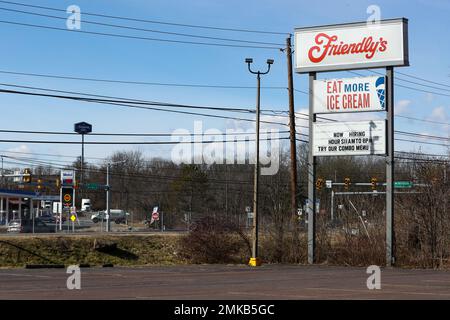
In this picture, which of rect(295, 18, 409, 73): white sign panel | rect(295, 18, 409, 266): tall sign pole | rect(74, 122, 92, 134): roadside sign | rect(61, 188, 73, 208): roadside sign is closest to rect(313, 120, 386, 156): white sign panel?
rect(295, 18, 409, 266): tall sign pole

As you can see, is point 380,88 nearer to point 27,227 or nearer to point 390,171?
point 390,171

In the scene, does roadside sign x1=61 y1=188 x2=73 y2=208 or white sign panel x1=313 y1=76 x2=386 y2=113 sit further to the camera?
roadside sign x1=61 y1=188 x2=73 y2=208

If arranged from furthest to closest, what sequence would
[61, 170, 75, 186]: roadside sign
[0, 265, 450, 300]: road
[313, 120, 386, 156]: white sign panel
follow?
1. [61, 170, 75, 186]: roadside sign
2. [313, 120, 386, 156]: white sign panel
3. [0, 265, 450, 300]: road

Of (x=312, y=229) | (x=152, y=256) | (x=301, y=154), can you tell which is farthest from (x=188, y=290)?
(x=301, y=154)

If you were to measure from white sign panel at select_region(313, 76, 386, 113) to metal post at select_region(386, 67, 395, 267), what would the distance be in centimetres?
29

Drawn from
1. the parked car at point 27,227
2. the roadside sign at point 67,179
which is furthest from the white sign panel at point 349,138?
the roadside sign at point 67,179

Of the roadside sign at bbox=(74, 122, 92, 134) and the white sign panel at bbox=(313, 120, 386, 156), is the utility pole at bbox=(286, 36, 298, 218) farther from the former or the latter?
the roadside sign at bbox=(74, 122, 92, 134)

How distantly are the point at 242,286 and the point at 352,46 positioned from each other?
47.7 feet

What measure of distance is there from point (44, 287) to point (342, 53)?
57.5 feet

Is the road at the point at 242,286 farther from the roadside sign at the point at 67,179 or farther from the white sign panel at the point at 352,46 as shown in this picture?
the roadside sign at the point at 67,179

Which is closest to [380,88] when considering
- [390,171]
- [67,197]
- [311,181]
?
[390,171]

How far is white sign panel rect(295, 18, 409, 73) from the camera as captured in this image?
98.0 ft
